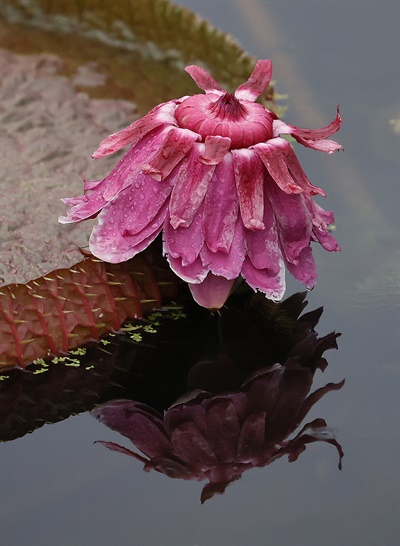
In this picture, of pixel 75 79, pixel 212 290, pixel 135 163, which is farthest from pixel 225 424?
pixel 75 79

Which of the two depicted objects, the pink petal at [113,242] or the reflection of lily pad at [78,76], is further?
the reflection of lily pad at [78,76]

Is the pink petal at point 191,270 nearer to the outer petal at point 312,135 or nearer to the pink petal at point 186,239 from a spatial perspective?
the pink petal at point 186,239

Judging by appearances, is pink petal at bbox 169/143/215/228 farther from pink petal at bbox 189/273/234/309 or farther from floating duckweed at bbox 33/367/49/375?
floating duckweed at bbox 33/367/49/375

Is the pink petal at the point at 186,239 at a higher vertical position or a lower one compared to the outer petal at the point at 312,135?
lower

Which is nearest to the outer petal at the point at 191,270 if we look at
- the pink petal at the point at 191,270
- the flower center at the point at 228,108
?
the pink petal at the point at 191,270

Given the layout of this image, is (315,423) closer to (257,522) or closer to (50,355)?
(257,522)

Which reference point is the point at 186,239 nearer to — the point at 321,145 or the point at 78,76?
the point at 321,145

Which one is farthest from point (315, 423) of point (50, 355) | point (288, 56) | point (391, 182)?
point (288, 56)
